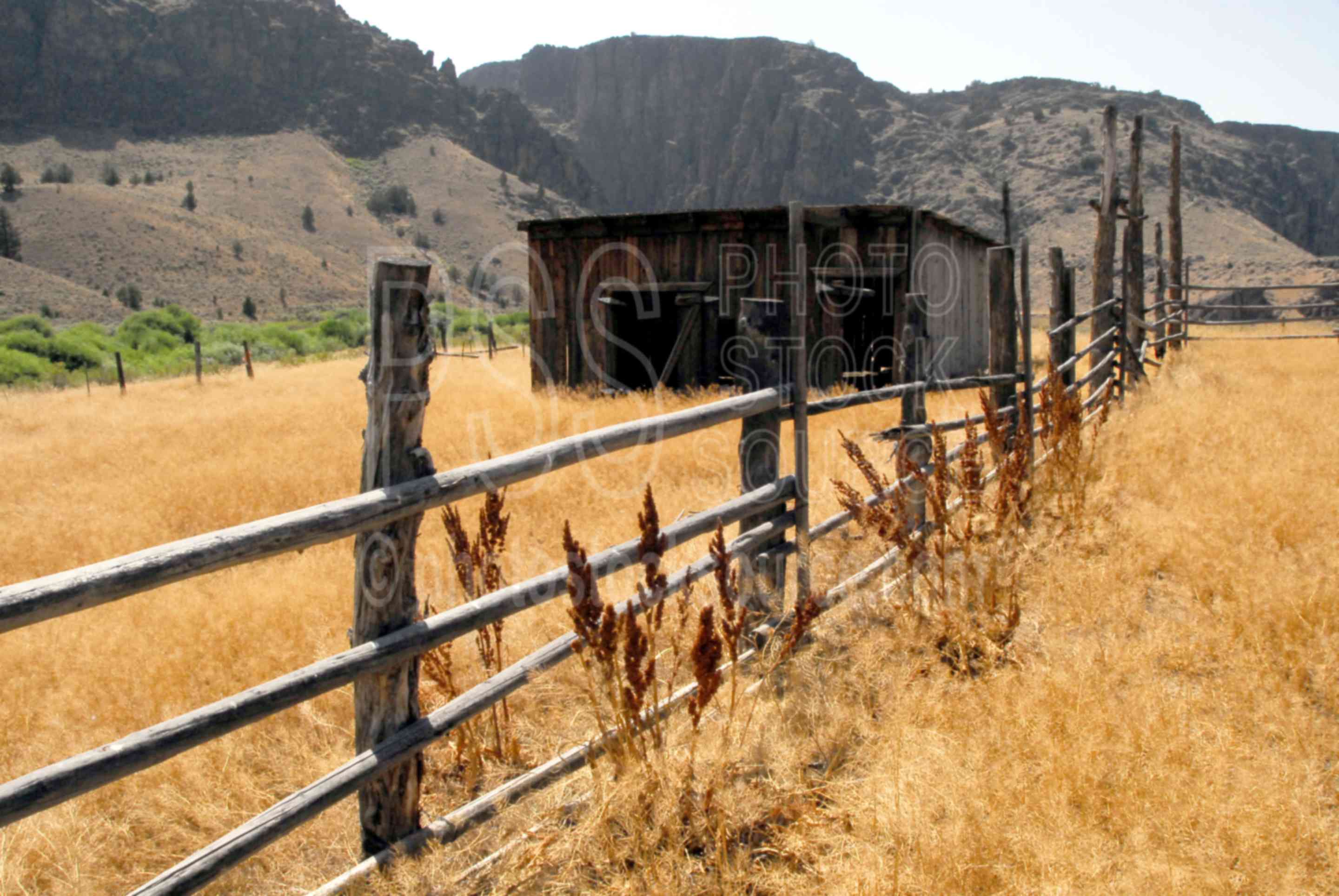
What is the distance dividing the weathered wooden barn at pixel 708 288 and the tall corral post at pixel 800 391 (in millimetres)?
7557

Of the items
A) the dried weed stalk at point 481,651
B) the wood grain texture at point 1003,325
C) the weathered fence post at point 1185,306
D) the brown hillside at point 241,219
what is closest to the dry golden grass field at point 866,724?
the dried weed stalk at point 481,651

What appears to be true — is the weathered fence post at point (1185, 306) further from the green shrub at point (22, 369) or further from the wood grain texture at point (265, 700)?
the green shrub at point (22, 369)

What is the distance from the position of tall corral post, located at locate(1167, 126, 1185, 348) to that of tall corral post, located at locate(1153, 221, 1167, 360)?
0.19m

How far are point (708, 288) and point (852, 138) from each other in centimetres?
9037

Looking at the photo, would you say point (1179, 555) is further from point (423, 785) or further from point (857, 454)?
point (423, 785)

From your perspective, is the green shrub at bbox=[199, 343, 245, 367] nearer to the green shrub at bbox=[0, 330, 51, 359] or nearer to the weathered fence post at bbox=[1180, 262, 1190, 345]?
the green shrub at bbox=[0, 330, 51, 359]

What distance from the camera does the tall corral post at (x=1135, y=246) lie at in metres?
12.4

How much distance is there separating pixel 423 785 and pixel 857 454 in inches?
89.4

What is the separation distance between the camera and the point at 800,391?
159 inches

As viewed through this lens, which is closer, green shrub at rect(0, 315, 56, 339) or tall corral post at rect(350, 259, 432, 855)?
tall corral post at rect(350, 259, 432, 855)

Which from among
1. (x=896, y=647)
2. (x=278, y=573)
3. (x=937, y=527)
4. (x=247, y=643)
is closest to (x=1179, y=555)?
(x=937, y=527)

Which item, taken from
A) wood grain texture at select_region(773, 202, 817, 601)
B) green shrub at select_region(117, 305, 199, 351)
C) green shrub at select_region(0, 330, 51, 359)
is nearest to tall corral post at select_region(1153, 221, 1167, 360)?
wood grain texture at select_region(773, 202, 817, 601)

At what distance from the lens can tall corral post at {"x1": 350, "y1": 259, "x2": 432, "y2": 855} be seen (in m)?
2.48

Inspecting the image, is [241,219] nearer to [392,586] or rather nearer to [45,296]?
[45,296]
